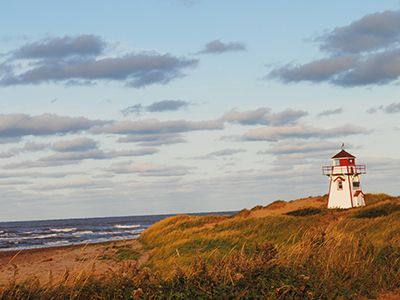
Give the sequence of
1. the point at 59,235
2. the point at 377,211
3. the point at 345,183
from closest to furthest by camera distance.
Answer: the point at 377,211 < the point at 345,183 < the point at 59,235

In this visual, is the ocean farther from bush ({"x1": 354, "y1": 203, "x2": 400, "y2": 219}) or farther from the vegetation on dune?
the vegetation on dune

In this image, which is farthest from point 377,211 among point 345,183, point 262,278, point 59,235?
point 59,235

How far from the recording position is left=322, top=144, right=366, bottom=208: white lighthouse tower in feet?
132

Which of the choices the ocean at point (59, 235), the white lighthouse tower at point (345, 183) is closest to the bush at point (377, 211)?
the white lighthouse tower at point (345, 183)

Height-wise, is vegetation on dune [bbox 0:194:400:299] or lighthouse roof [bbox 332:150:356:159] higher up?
lighthouse roof [bbox 332:150:356:159]

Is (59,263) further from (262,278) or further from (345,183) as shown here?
(345,183)

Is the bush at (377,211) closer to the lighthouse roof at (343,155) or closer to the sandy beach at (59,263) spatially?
the lighthouse roof at (343,155)

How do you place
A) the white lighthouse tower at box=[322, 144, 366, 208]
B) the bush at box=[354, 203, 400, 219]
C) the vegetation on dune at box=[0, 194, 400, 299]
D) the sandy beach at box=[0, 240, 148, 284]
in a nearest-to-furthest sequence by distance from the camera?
the vegetation on dune at box=[0, 194, 400, 299], the sandy beach at box=[0, 240, 148, 284], the bush at box=[354, 203, 400, 219], the white lighthouse tower at box=[322, 144, 366, 208]

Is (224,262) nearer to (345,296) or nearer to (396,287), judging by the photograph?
(345,296)

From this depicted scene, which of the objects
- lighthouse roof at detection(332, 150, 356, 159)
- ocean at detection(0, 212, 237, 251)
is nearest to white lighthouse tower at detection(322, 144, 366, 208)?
lighthouse roof at detection(332, 150, 356, 159)

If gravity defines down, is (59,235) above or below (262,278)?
below

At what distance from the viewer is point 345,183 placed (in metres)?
40.5

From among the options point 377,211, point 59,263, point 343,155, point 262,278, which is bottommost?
point 59,263

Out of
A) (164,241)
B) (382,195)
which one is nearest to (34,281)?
(164,241)
